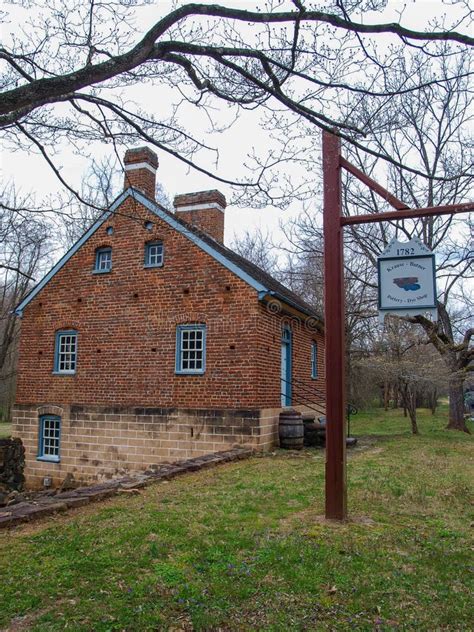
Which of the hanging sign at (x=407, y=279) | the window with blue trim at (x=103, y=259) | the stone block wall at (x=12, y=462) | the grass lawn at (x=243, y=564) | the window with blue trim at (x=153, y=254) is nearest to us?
the grass lawn at (x=243, y=564)

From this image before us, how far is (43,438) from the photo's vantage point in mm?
16297

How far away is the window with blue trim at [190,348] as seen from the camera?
1416 cm

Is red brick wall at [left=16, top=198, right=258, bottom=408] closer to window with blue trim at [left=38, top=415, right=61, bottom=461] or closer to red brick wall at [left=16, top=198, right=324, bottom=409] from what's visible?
red brick wall at [left=16, top=198, right=324, bottom=409]

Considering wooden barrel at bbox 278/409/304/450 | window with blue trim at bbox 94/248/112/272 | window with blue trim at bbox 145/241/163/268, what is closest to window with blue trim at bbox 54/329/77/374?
window with blue trim at bbox 94/248/112/272

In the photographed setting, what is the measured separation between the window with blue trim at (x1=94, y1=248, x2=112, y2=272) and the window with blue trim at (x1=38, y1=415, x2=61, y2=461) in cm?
470

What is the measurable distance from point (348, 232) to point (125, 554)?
59.7ft

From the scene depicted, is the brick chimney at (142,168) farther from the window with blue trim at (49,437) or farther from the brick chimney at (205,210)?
the window with blue trim at (49,437)

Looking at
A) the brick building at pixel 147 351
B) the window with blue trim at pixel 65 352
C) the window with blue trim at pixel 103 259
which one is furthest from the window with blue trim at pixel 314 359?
the window with blue trim at pixel 65 352

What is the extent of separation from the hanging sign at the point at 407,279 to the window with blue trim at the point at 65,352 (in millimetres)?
12043

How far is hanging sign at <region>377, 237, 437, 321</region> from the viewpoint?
19.9 feet

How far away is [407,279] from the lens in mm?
6211

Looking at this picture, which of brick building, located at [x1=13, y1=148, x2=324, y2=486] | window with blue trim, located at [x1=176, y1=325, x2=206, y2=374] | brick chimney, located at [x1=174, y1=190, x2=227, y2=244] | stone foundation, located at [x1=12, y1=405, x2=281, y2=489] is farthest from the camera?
brick chimney, located at [x1=174, y1=190, x2=227, y2=244]

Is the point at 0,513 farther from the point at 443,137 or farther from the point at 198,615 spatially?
the point at 443,137

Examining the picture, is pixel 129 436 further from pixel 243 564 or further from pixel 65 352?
pixel 243 564
